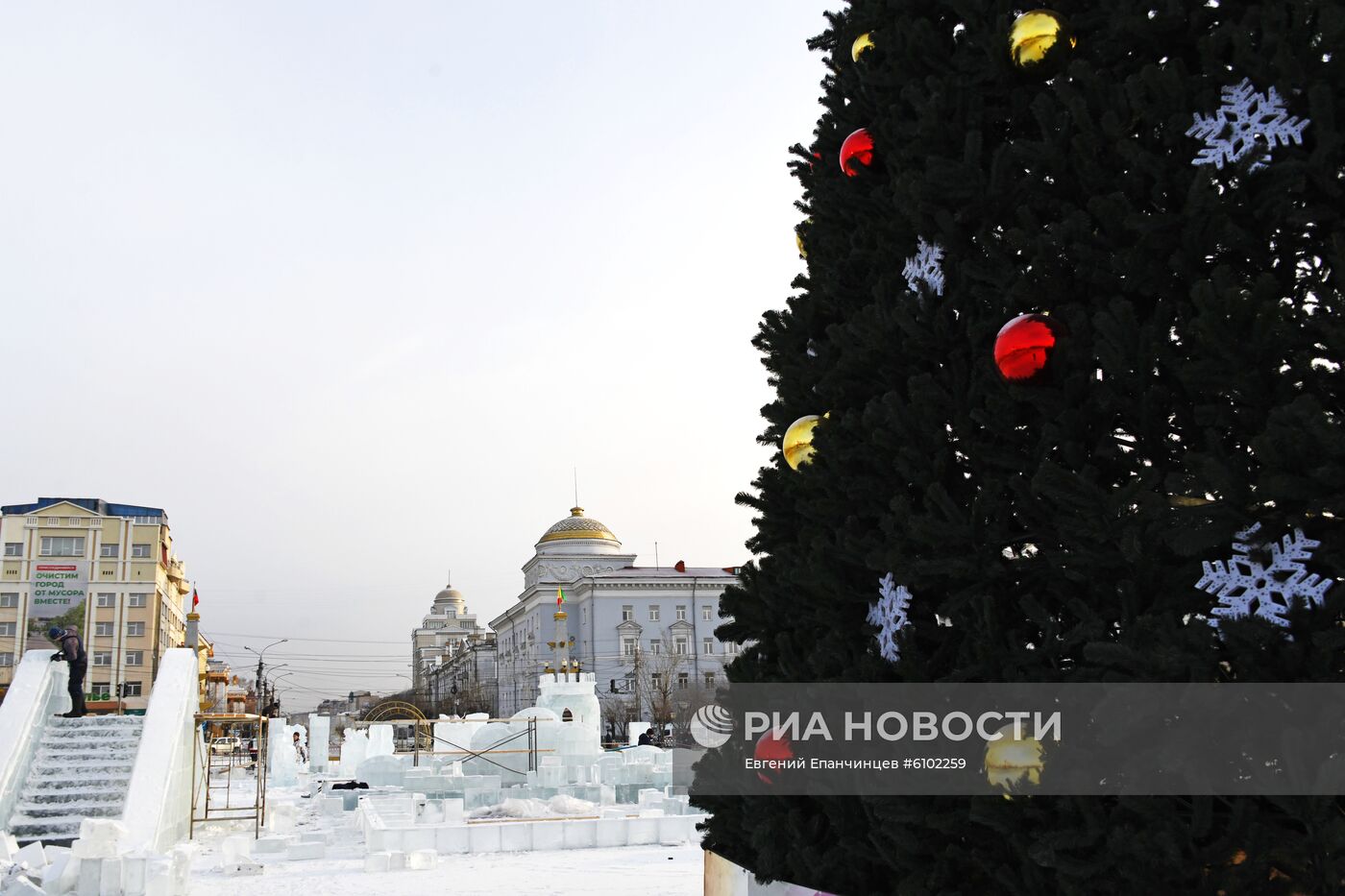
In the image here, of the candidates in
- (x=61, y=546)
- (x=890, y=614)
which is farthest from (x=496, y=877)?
(x=61, y=546)

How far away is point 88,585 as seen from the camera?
79188 mm

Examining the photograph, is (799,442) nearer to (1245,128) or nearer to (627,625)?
(1245,128)

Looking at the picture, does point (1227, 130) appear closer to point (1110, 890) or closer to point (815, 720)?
point (1110, 890)

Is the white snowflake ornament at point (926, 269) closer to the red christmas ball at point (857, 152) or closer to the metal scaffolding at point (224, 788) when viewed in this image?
the red christmas ball at point (857, 152)

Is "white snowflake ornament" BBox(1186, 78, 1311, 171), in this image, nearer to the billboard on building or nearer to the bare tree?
the bare tree

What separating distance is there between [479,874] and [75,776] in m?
5.73

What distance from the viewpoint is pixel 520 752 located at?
26.9 meters

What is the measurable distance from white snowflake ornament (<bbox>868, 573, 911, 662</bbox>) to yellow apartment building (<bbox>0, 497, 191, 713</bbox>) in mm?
84596

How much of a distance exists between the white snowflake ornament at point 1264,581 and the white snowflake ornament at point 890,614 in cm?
93

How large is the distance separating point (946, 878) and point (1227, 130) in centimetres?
210

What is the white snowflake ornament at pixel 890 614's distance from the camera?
330 centimetres

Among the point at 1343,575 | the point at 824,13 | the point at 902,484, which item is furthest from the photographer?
the point at 824,13

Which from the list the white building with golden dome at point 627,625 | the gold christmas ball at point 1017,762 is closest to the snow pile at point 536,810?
the gold christmas ball at point 1017,762

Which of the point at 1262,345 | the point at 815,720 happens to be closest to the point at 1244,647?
the point at 1262,345
